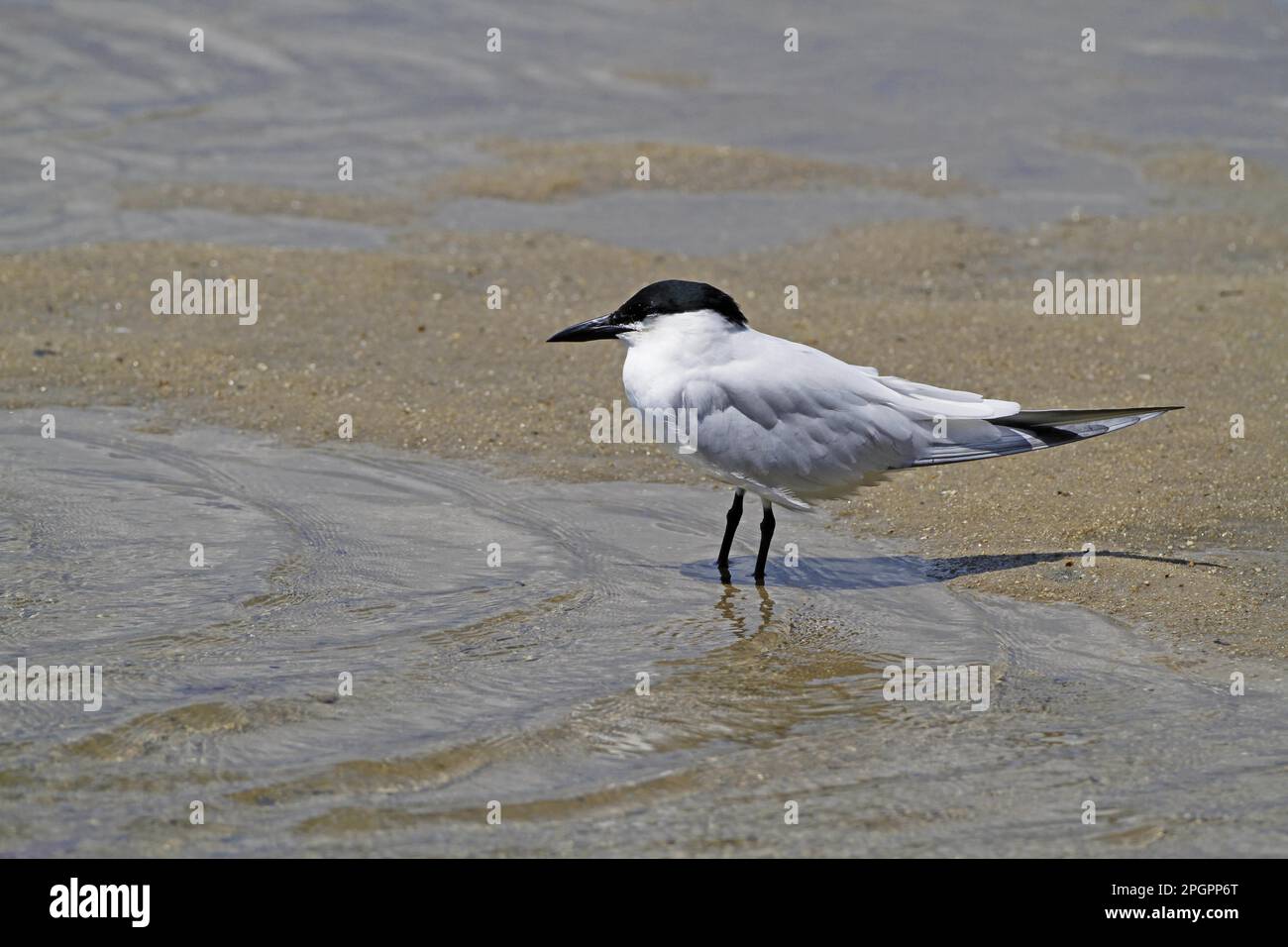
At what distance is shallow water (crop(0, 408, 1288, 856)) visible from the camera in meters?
4.05

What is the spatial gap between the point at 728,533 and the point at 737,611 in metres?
0.50

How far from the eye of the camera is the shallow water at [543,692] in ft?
13.3

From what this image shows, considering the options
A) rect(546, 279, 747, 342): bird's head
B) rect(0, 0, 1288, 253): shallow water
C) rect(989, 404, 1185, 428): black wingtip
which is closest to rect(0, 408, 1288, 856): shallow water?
rect(989, 404, 1185, 428): black wingtip

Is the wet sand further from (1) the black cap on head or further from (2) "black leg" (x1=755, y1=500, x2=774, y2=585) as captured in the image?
(1) the black cap on head

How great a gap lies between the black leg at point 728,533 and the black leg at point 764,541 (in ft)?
0.35

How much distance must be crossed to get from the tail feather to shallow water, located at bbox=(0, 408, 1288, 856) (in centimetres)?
45

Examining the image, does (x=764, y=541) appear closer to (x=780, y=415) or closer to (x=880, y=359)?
(x=780, y=415)

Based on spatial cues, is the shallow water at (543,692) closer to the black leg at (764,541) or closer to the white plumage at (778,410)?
the black leg at (764,541)

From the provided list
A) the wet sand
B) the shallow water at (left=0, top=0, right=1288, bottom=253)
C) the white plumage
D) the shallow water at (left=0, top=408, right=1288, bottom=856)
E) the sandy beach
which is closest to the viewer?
the shallow water at (left=0, top=408, right=1288, bottom=856)

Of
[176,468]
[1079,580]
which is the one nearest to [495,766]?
[1079,580]

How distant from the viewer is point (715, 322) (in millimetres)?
5961

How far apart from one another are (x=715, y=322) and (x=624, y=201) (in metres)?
5.76

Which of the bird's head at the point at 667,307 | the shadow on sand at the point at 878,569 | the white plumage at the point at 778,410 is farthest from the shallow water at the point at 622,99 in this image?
the shadow on sand at the point at 878,569
